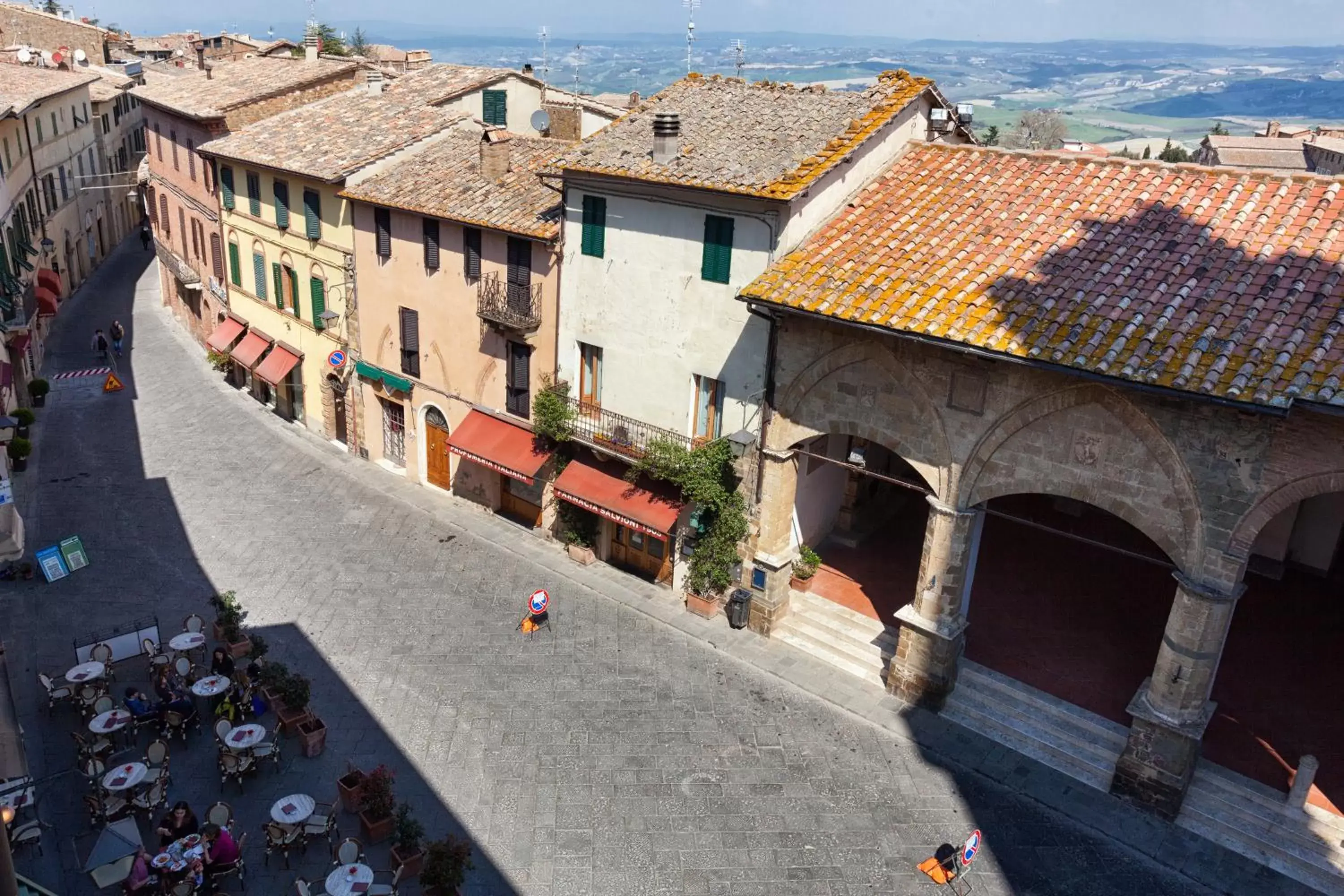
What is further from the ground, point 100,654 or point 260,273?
point 260,273

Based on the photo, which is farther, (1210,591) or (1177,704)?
(1177,704)

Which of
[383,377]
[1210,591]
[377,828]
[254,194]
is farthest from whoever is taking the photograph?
[254,194]

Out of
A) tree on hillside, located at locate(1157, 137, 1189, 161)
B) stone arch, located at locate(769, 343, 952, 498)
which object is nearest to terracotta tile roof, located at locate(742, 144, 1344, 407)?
stone arch, located at locate(769, 343, 952, 498)

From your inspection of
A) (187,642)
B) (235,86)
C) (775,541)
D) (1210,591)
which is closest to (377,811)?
(187,642)

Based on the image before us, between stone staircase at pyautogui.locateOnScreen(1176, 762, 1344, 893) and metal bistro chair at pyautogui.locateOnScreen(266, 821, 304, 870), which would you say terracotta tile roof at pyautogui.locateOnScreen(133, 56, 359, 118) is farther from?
stone staircase at pyautogui.locateOnScreen(1176, 762, 1344, 893)

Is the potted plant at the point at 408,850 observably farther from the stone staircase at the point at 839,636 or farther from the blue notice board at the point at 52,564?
the blue notice board at the point at 52,564

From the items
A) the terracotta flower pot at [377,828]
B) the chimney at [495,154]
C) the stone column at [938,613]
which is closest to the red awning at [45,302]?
the chimney at [495,154]

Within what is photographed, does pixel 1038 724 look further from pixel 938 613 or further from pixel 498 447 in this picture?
pixel 498 447

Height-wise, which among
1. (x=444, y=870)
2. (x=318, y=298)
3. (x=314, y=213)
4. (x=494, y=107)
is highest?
(x=494, y=107)
